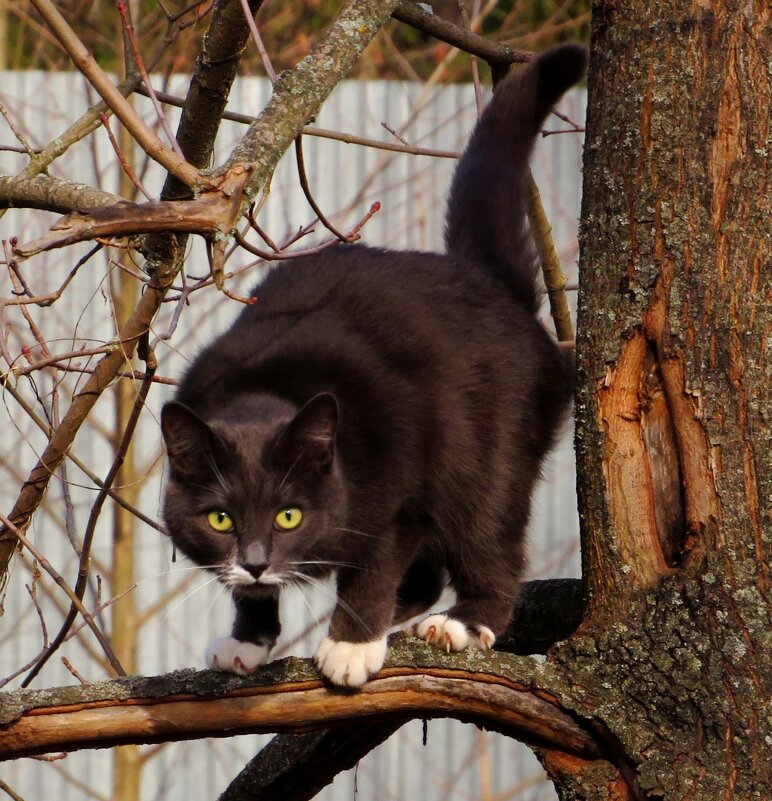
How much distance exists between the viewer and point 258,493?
1.99 metres

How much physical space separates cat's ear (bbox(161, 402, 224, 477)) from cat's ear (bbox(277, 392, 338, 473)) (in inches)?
4.7

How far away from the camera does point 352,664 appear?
1809 mm

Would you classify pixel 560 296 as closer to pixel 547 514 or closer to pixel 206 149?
pixel 206 149

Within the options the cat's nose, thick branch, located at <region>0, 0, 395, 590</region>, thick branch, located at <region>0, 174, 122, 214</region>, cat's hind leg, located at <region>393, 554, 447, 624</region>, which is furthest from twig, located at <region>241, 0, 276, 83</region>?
cat's hind leg, located at <region>393, 554, 447, 624</region>

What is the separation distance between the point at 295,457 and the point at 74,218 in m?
0.84

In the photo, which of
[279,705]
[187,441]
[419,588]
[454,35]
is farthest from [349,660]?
[454,35]

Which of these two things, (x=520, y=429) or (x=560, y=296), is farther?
(x=560, y=296)

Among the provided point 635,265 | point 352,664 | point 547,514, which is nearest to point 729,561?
point 635,265

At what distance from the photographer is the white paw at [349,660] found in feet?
5.83

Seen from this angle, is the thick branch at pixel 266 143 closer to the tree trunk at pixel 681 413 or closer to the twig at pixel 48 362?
the twig at pixel 48 362

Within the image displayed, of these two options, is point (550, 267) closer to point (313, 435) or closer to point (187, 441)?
point (313, 435)

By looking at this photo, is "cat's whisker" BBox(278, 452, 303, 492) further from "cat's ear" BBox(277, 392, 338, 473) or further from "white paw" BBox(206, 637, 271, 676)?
"white paw" BBox(206, 637, 271, 676)

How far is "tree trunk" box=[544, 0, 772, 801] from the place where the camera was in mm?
1700

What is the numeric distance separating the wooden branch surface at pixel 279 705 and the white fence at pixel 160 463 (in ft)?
7.64
